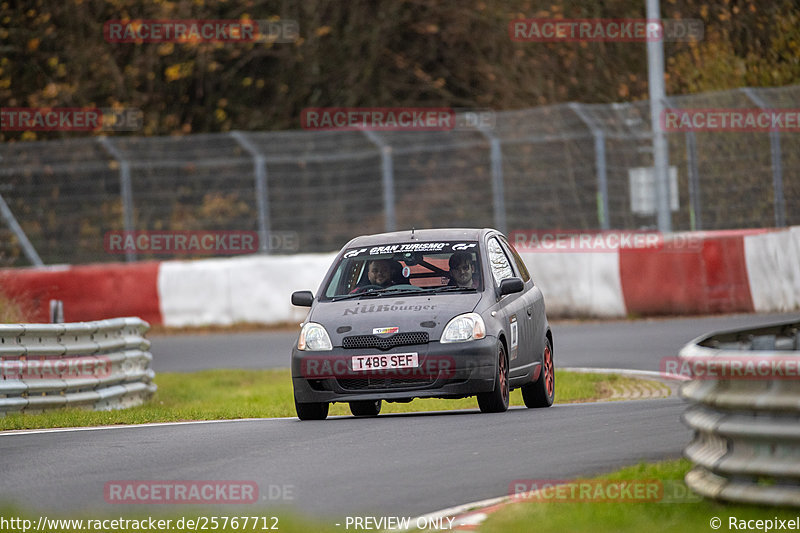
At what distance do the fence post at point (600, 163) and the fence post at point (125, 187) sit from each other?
7.91 metres

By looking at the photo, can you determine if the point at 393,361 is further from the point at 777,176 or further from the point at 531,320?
the point at 777,176

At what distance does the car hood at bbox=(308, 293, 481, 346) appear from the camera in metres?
11.3

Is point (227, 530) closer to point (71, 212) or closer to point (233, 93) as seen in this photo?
point (71, 212)

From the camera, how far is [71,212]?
26281 millimetres

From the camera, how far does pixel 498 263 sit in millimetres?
12617

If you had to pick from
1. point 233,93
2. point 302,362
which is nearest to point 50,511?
point 302,362

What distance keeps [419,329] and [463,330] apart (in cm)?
33

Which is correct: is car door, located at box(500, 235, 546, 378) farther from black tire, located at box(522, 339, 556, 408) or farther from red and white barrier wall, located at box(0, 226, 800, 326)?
red and white barrier wall, located at box(0, 226, 800, 326)

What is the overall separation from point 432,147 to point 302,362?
13862 millimetres

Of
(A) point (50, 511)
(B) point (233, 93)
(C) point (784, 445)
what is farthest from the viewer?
(B) point (233, 93)

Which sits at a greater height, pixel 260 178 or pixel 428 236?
pixel 260 178

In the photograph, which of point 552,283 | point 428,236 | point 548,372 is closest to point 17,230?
point 552,283

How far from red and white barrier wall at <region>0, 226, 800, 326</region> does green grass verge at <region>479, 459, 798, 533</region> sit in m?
14.1

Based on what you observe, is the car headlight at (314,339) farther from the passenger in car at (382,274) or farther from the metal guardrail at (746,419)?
the metal guardrail at (746,419)
